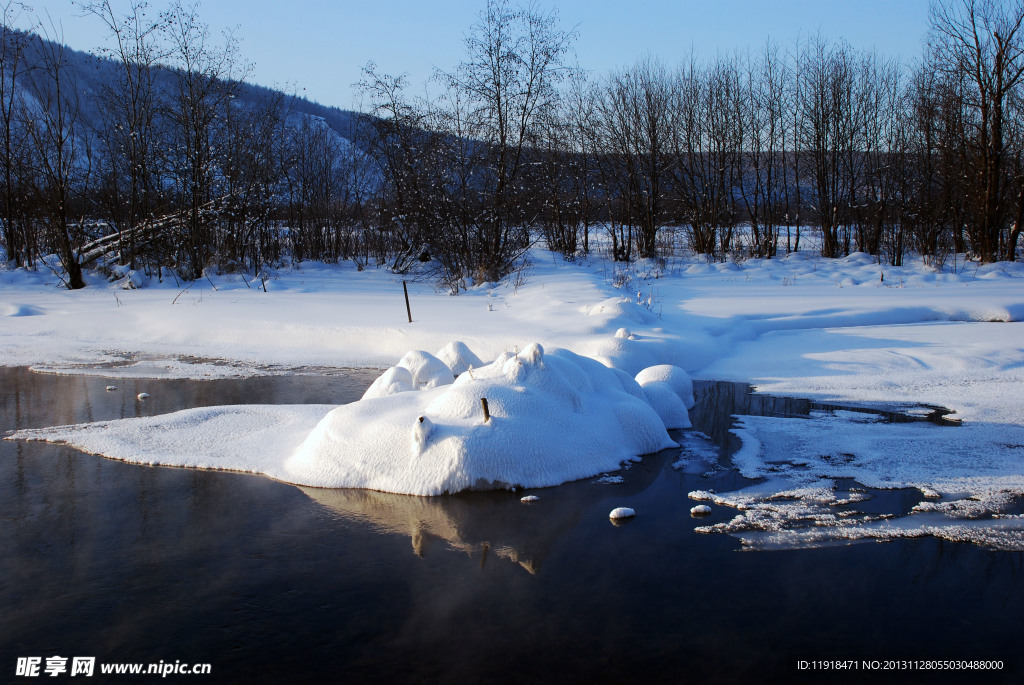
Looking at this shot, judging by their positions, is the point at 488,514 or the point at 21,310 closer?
the point at 488,514

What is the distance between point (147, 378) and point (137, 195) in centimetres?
1151

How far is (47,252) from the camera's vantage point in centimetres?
1830

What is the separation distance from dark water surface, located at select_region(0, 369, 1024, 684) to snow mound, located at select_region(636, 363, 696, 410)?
202 centimetres

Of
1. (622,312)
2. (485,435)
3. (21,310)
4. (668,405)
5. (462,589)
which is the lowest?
(462,589)

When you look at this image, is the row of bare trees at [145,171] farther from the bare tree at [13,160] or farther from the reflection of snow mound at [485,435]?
the reflection of snow mound at [485,435]

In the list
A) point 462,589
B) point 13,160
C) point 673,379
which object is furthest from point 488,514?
point 13,160

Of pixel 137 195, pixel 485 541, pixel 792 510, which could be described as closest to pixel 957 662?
pixel 792 510

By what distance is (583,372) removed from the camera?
20.1ft

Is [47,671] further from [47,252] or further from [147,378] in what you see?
[47,252]

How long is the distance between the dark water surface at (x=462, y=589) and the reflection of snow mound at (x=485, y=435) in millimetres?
184

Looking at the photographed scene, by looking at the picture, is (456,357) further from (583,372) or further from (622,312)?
(622,312)

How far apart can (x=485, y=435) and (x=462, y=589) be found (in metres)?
1.58

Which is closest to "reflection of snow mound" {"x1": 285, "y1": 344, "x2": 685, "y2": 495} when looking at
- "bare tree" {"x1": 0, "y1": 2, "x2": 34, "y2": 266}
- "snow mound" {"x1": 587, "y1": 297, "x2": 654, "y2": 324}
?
"snow mound" {"x1": 587, "y1": 297, "x2": 654, "y2": 324}

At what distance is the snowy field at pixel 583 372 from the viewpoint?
5012 millimetres
